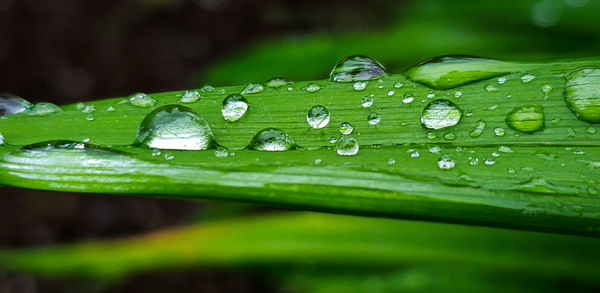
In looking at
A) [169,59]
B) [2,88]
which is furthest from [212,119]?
[169,59]

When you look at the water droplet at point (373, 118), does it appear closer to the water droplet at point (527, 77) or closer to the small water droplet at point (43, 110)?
the water droplet at point (527, 77)

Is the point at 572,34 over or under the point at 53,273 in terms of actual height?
over

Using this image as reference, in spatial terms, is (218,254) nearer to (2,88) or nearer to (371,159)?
(371,159)

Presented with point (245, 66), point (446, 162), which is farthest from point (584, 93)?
point (245, 66)

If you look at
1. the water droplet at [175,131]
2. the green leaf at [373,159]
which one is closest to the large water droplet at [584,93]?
the green leaf at [373,159]

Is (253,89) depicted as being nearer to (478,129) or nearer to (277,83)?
(277,83)
